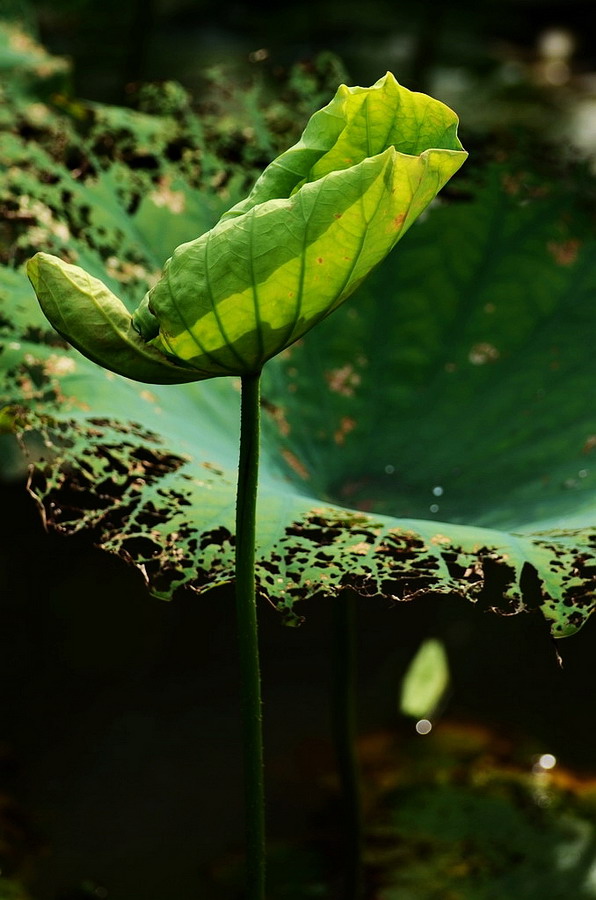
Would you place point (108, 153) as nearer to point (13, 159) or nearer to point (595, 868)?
point (13, 159)

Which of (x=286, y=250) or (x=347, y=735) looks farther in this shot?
(x=347, y=735)

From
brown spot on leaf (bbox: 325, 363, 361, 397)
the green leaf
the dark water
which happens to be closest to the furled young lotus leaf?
brown spot on leaf (bbox: 325, 363, 361, 397)

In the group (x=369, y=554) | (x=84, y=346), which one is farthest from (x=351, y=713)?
(x=84, y=346)

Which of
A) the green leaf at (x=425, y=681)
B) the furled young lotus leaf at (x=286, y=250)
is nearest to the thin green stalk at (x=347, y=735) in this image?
the green leaf at (x=425, y=681)

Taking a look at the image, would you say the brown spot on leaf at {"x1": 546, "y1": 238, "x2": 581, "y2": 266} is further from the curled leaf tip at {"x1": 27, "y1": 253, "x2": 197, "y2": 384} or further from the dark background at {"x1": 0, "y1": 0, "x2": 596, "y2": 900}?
the curled leaf tip at {"x1": 27, "y1": 253, "x2": 197, "y2": 384}

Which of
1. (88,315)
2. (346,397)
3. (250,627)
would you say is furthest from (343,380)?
(88,315)

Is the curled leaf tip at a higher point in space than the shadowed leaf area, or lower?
lower

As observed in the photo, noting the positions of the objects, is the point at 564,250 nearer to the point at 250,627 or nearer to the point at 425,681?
the point at 425,681
